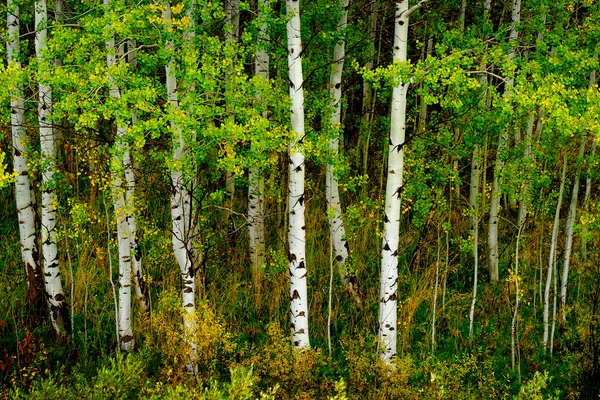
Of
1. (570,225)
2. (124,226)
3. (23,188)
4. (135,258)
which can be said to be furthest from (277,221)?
(570,225)

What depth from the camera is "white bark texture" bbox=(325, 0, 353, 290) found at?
9883 mm

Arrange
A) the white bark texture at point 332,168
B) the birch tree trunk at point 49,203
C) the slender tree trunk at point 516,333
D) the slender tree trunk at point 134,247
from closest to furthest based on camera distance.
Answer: the birch tree trunk at point 49,203, the slender tree trunk at point 134,247, the slender tree trunk at point 516,333, the white bark texture at point 332,168

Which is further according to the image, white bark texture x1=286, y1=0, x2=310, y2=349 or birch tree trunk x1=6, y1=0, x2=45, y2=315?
birch tree trunk x1=6, y1=0, x2=45, y2=315

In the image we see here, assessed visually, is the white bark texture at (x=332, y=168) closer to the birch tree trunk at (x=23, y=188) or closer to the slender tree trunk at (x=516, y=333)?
the slender tree trunk at (x=516, y=333)

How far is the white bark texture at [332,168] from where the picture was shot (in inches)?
389

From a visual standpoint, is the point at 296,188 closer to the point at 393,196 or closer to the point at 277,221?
the point at 393,196

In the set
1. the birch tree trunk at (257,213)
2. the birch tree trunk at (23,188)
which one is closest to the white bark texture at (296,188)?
the birch tree trunk at (257,213)

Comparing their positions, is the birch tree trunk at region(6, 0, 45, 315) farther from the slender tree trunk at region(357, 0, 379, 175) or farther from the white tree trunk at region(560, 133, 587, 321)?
the white tree trunk at region(560, 133, 587, 321)

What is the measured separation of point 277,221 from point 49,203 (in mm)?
4952

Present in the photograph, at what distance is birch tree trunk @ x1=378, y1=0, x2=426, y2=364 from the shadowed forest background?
3 centimetres

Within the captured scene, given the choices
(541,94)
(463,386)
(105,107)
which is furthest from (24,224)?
(541,94)

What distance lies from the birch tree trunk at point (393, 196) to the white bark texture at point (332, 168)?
950mm

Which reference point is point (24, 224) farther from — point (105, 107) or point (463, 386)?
point (463, 386)

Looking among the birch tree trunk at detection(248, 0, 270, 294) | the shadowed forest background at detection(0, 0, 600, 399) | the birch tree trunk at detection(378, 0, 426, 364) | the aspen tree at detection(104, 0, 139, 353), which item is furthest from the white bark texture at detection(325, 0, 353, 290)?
the aspen tree at detection(104, 0, 139, 353)
